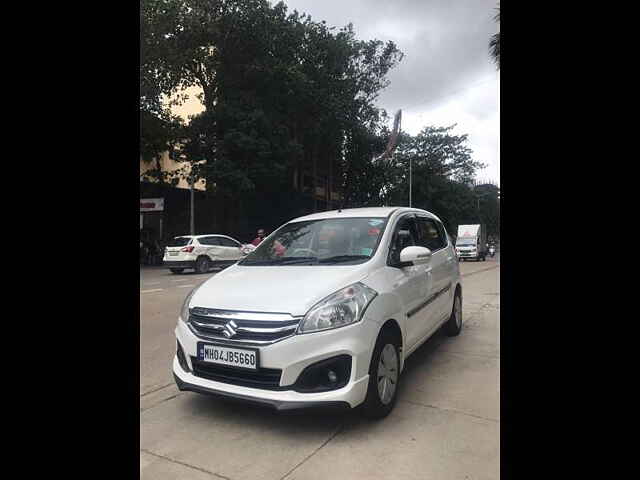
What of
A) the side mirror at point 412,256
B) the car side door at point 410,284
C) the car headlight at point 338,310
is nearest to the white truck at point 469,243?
the car side door at point 410,284

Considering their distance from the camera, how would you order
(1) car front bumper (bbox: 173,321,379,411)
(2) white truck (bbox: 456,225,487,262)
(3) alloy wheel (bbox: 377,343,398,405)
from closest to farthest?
1. (1) car front bumper (bbox: 173,321,379,411)
2. (3) alloy wheel (bbox: 377,343,398,405)
3. (2) white truck (bbox: 456,225,487,262)

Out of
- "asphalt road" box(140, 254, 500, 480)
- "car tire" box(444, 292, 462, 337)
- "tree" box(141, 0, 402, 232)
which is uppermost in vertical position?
"tree" box(141, 0, 402, 232)

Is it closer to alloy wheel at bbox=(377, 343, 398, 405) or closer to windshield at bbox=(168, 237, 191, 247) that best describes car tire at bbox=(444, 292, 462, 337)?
alloy wheel at bbox=(377, 343, 398, 405)

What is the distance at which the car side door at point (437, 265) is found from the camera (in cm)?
444

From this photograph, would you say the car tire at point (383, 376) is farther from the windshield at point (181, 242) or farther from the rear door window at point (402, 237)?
the windshield at point (181, 242)

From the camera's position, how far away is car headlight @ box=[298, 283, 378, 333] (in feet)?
9.27

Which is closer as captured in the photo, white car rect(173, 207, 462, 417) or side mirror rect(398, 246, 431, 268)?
white car rect(173, 207, 462, 417)

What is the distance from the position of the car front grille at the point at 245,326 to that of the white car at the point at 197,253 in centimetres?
1218

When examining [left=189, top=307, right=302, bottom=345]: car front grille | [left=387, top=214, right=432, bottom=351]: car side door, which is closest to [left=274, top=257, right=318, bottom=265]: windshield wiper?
[left=387, top=214, right=432, bottom=351]: car side door

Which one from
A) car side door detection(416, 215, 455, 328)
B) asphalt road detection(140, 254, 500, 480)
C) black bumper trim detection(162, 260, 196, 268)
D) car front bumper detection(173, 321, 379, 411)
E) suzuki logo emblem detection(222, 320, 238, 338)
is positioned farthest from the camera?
black bumper trim detection(162, 260, 196, 268)

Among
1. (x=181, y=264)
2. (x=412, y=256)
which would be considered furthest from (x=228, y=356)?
(x=181, y=264)

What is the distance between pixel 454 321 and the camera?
562 centimetres

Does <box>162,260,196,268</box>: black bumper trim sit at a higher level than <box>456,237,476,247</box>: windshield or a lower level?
lower
